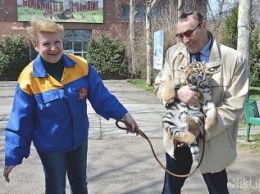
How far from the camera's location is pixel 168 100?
2.68 metres

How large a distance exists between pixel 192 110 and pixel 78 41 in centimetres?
2305

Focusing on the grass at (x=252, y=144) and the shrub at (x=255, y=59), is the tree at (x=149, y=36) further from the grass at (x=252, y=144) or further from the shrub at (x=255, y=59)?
→ the grass at (x=252, y=144)

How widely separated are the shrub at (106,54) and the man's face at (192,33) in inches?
792

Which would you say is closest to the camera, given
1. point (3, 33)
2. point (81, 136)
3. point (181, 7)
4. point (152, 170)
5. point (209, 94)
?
point (209, 94)

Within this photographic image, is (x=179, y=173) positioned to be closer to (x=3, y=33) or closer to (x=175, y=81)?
(x=175, y=81)

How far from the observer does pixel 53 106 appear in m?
2.71

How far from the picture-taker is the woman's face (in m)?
2.66

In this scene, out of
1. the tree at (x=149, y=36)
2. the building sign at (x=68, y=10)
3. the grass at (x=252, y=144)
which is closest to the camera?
the grass at (x=252, y=144)

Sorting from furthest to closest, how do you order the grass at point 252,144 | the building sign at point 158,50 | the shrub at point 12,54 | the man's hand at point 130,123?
the shrub at point 12,54, the building sign at point 158,50, the grass at point 252,144, the man's hand at point 130,123

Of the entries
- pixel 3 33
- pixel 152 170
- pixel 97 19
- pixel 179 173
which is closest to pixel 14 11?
pixel 3 33

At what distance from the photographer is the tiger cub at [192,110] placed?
2.56m

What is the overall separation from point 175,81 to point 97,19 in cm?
2302

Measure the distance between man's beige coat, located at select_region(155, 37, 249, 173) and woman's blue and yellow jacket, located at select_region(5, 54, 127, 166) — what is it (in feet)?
2.01

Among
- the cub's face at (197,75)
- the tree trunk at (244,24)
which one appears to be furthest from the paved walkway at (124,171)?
the tree trunk at (244,24)
